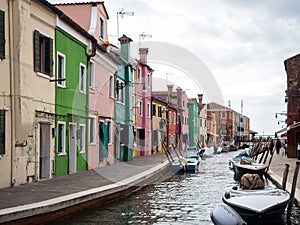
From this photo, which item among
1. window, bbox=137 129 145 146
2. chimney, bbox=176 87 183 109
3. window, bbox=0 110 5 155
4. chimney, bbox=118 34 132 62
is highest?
chimney, bbox=118 34 132 62

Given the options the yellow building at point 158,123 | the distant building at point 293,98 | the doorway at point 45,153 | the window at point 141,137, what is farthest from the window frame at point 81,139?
→ the yellow building at point 158,123

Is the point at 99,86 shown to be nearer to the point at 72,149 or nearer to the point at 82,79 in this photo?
the point at 82,79

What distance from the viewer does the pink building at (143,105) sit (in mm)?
37219

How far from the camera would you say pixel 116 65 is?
26344 millimetres

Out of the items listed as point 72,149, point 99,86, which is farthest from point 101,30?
point 72,149

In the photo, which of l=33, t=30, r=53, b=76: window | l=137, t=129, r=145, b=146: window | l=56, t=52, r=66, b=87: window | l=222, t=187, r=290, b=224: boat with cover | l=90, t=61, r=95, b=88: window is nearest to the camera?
l=222, t=187, r=290, b=224: boat with cover

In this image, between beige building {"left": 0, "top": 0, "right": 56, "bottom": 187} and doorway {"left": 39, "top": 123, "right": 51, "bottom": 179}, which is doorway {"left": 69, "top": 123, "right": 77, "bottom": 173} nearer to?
beige building {"left": 0, "top": 0, "right": 56, "bottom": 187}

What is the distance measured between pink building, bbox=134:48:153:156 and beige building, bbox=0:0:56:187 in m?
20.4

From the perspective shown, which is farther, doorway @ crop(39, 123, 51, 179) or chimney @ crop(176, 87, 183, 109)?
chimney @ crop(176, 87, 183, 109)

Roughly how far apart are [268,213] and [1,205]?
19.5 feet

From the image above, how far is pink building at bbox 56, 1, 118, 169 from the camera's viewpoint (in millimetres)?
21812

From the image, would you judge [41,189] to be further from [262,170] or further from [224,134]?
[224,134]

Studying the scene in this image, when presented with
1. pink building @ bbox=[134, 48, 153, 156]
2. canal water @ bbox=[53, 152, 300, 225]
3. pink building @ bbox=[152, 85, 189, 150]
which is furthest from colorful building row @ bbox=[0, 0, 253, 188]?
pink building @ bbox=[152, 85, 189, 150]

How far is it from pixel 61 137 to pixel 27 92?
3.98m
